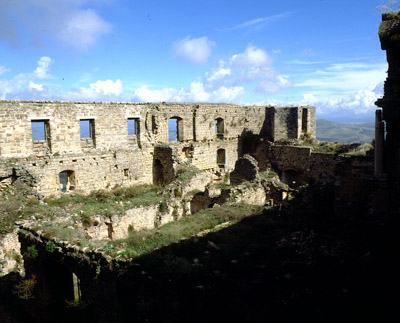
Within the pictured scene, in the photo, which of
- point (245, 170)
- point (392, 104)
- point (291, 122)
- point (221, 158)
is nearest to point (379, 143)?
point (392, 104)

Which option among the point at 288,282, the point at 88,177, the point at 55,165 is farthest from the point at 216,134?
the point at 288,282

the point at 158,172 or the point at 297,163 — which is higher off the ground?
the point at 297,163

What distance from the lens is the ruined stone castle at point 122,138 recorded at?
1661cm

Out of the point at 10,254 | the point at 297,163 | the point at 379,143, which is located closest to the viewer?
the point at 379,143

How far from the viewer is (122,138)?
20547 mm

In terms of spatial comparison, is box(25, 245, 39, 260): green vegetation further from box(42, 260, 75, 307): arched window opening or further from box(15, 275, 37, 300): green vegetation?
box(15, 275, 37, 300): green vegetation

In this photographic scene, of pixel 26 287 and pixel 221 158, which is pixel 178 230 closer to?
pixel 26 287

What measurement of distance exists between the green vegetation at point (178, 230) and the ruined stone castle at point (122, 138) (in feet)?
25.0

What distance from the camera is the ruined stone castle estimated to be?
54.5 ft

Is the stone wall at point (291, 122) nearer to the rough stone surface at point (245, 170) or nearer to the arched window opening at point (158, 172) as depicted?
the rough stone surface at point (245, 170)

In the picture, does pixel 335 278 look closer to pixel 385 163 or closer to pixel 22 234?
pixel 385 163

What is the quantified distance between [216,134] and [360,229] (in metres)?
17.1

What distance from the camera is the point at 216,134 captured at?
26125 mm

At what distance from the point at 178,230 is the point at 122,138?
411 inches
